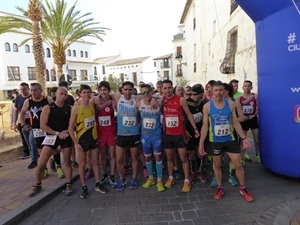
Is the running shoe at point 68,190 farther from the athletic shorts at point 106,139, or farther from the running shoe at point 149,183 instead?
the running shoe at point 149,183

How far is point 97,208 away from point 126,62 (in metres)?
64.7

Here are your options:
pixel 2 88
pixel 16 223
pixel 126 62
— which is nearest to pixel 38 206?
pixel 16 223

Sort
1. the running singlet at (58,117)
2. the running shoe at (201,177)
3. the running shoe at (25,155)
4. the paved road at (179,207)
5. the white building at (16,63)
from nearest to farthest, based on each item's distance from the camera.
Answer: the paved road at (179,207) < the running singlet at (58,117) < the running shoe at (201,177) < the running shoe at (25,155) < the white building at (16,63)

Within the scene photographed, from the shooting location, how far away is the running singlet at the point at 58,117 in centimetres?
454

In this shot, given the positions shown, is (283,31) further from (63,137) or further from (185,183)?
(63,137)

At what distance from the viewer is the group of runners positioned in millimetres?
4242

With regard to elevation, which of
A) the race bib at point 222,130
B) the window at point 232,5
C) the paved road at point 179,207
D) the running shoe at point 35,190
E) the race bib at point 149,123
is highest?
the window at point 232,5

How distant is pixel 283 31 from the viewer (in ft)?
14.0

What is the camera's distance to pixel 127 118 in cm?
475

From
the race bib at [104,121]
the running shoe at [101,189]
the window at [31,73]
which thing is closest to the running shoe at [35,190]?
the running shoe at [101,189]

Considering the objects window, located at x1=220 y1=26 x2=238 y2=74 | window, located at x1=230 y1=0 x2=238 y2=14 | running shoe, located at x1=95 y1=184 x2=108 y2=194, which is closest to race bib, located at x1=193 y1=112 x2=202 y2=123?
running shoe, located at x1=95 y1=184 x2=108 y2=194

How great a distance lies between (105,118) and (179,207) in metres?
1.98

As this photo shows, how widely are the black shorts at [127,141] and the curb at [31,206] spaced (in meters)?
1.37

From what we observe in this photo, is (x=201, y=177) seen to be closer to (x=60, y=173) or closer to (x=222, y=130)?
(x=222, y=130)
